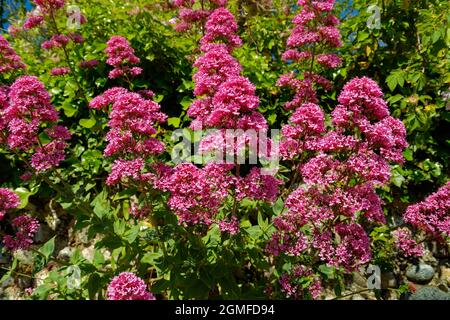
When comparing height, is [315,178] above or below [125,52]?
below

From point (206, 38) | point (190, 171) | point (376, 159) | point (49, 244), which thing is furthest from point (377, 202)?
point (49, 244)

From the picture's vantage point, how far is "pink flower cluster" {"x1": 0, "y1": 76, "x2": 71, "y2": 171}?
2795mm

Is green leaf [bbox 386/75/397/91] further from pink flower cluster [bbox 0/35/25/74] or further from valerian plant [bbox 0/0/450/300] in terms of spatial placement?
pink flower cluster [bbox 0/35/25/74]

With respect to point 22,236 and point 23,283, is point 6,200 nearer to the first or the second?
point 22,236

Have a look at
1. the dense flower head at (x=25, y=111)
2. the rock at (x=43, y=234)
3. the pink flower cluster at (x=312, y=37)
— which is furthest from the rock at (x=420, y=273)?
the rock at (x=43, y=234)

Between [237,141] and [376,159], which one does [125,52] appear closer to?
[237,141]

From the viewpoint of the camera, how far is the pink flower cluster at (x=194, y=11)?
381 cm

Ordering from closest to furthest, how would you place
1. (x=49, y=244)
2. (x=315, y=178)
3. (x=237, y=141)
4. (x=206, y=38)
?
(x=237, y=141), (x=315, y=178), (x=49, y=244), (x=206, y=38)

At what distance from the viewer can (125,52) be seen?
3.64 m

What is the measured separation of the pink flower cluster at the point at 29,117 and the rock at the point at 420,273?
3.68m

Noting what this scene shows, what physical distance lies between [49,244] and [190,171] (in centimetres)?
140

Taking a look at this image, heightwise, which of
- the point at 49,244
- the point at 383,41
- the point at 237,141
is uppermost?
the point at 383,41

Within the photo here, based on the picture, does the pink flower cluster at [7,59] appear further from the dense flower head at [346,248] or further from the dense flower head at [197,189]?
the dense flower head at [346,248]

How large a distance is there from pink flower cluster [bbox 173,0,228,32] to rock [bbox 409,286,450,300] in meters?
3.44
